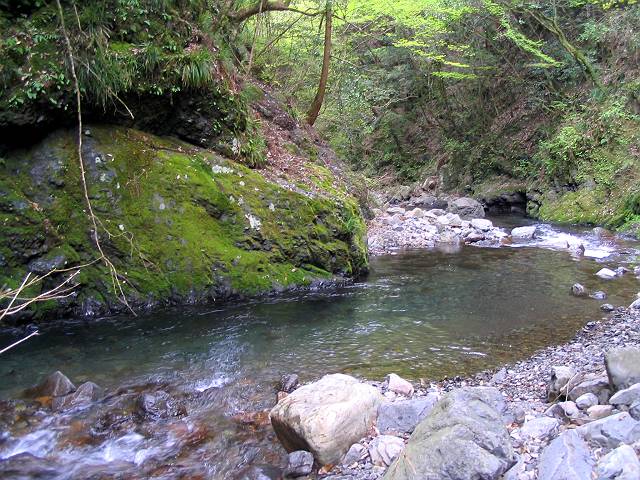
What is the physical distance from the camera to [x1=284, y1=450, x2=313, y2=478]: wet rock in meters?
3.97

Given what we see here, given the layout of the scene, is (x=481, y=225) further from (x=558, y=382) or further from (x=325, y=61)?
(x=558, y=382)

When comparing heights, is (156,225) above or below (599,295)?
above

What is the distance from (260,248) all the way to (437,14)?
13951mm

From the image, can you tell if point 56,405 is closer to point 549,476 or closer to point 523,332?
point 549,476

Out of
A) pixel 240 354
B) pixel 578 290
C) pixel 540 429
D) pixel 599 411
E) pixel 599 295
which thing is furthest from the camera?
pixel 578 290

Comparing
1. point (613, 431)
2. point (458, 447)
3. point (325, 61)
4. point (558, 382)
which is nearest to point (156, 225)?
point (558, 382)

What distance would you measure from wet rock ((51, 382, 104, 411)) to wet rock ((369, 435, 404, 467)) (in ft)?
9.81

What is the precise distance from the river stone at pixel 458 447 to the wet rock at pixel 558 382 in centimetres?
121

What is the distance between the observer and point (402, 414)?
14.2 ft

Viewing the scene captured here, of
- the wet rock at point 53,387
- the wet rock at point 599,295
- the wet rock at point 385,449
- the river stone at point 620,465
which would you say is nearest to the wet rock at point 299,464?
the wet rock at point 385,449

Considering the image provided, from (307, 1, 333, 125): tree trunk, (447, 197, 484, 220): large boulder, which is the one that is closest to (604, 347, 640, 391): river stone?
(307, 1, 333, 125): tree trunk

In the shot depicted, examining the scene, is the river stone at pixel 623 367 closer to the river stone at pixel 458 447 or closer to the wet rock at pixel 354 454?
the river stone at pixel 458 447

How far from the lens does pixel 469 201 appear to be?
62.6ft

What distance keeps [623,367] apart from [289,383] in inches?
123
